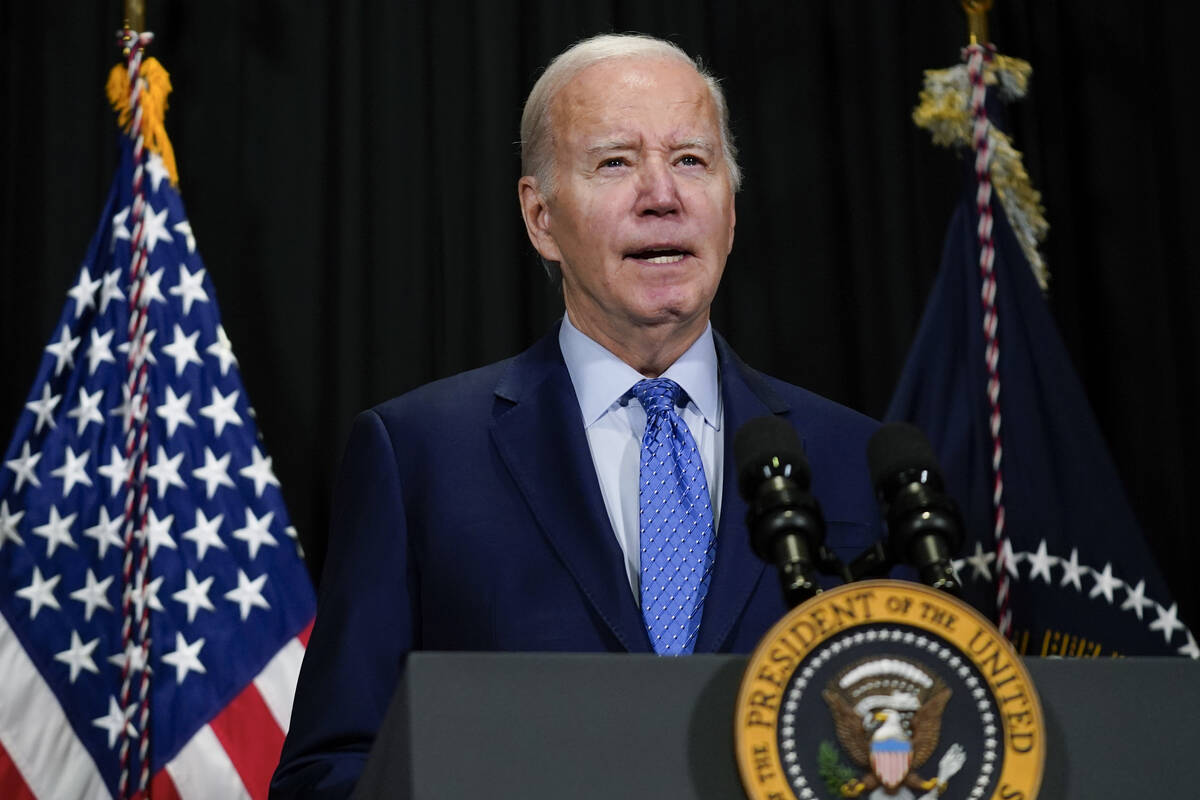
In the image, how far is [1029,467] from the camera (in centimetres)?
296

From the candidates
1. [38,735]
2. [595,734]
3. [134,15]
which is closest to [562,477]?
[595,734]

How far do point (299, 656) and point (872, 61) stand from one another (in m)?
1.88

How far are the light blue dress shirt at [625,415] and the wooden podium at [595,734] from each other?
2.32 ft

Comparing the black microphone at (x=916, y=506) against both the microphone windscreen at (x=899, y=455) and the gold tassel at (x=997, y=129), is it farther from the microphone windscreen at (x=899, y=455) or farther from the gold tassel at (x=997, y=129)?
the gold tassel at (x=997, y=129)

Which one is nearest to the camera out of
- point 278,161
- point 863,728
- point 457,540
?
point 863,728

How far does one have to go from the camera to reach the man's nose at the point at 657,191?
1.80 m

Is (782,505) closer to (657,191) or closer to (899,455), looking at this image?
(899,455)

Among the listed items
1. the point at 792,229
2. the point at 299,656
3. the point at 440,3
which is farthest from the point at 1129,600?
the point at 440,3

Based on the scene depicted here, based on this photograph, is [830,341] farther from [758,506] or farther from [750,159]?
[758,506]

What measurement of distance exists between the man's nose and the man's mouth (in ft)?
0.15

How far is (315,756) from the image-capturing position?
1424 mm

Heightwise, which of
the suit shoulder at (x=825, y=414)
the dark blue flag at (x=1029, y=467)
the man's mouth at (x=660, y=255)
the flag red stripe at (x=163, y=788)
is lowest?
the flag red stripe at (x=163, y=788)

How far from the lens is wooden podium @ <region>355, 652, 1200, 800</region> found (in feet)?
3.05

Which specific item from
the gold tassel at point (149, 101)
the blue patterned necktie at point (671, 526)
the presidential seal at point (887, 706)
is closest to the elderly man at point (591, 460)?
the blue patterned necktie at point (671, 526)
